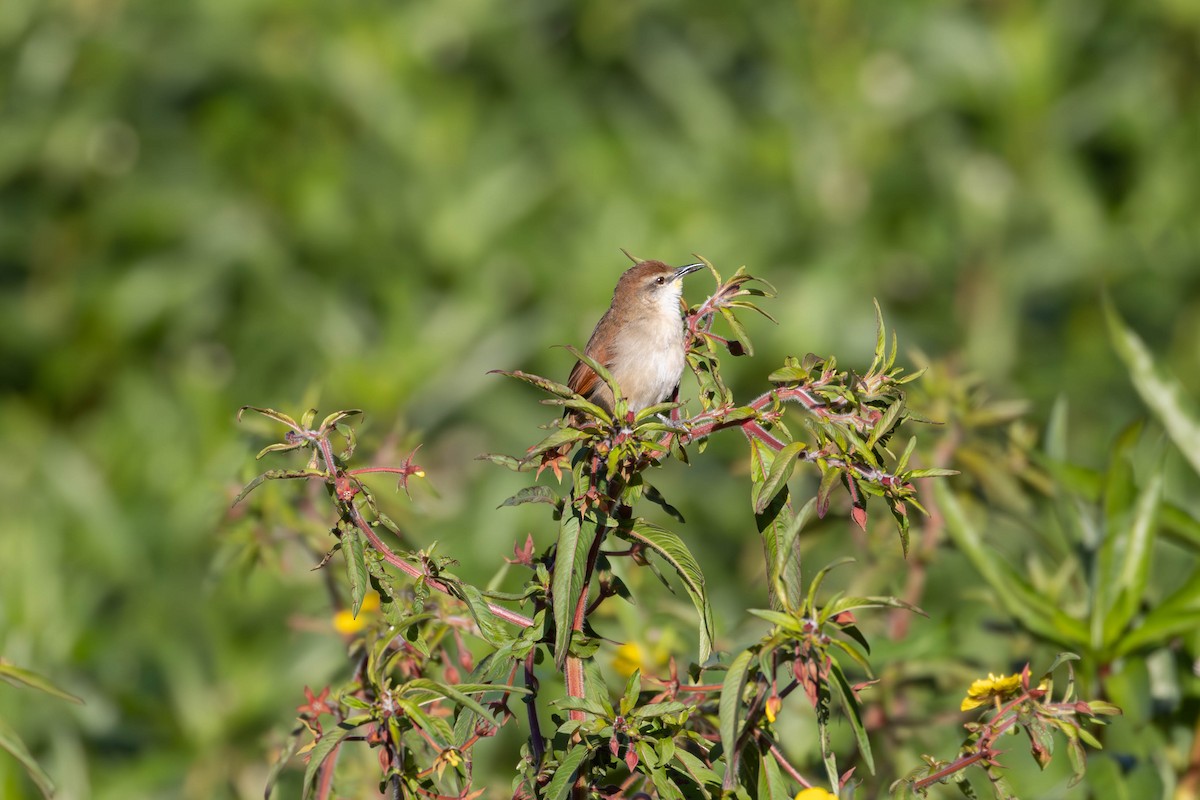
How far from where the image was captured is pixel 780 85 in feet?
26.1

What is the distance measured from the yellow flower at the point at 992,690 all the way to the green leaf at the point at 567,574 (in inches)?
23.7

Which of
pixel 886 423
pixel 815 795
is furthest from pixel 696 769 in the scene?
pixel 886 423

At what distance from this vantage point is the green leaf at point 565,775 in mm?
1845

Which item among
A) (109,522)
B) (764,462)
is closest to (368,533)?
(764,462)

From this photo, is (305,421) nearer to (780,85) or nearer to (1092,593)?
(1092,593)

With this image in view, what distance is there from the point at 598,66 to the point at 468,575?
13.3 feet

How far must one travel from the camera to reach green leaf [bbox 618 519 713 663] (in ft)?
6.33

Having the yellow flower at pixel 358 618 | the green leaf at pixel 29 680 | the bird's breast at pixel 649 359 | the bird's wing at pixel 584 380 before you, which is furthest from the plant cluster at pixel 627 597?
the bird's wing at pixel 584 380

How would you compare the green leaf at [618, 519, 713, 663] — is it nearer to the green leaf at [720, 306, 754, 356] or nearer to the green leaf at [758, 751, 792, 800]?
the green leaf at [758, 751, 792, 800]

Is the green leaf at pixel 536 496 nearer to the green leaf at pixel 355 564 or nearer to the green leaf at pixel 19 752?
the green leaf at pixel 355 564

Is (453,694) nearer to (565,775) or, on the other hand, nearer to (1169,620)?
(565,775)

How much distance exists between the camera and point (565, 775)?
1.86 metres

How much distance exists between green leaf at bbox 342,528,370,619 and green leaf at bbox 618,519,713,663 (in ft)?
1.23

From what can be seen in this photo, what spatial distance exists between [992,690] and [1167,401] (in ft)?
4.09
